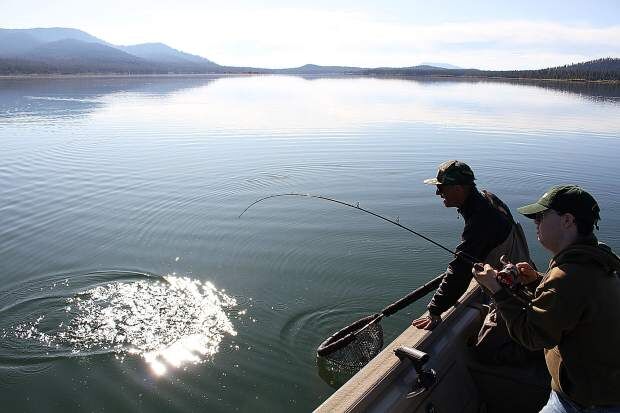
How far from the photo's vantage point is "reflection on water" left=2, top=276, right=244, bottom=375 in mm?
6016

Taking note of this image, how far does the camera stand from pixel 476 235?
13.0ft

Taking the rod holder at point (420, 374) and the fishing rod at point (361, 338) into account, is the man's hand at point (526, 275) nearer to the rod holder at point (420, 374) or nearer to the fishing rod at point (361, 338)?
the rod holder at point (420, 374)

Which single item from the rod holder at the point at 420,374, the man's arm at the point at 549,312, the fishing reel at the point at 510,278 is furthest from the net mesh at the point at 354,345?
the man's arm at the point at 549,312

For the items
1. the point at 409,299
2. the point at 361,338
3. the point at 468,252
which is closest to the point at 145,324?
the point at 361,338

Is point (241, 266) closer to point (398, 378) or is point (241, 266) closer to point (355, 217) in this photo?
point (355, 217)

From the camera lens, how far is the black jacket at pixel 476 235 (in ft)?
13.0

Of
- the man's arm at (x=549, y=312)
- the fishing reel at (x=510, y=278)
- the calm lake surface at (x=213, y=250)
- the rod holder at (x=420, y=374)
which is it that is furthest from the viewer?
the calm lake surface at (x=213, y=250)

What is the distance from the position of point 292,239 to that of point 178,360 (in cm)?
428

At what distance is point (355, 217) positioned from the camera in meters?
11.1

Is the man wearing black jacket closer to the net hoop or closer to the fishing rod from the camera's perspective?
the fishing rod

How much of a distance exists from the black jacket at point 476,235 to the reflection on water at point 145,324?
341 centimetres

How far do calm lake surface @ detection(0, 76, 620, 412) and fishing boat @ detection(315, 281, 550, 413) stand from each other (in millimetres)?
1827

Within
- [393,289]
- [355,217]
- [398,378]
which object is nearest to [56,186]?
[355,217]

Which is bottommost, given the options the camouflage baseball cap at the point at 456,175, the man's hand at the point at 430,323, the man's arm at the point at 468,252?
the man's hand at the point at 430,323
